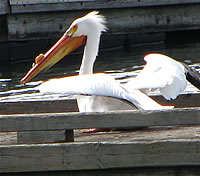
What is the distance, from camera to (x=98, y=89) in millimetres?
4473

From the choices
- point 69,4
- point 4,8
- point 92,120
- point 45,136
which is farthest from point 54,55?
point 69,4

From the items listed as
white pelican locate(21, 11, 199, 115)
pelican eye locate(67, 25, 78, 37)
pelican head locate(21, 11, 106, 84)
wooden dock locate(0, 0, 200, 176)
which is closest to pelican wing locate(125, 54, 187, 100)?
white pelican locate(21, 11, 199, 115)

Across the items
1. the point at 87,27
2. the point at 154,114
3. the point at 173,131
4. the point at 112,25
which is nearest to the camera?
the point at 154,114

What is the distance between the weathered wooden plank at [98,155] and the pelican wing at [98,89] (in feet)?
3.01

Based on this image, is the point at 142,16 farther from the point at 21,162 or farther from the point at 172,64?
the point at 21,162

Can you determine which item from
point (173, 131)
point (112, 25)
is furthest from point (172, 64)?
point (112, 25)

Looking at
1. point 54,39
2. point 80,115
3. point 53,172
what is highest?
point 80,115

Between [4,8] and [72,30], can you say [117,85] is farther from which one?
[4,8]

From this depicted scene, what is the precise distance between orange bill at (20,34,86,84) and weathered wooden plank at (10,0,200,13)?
254 inches

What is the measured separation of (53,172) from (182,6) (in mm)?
10206

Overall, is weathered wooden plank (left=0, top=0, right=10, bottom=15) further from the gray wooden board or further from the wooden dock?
the wooden dock

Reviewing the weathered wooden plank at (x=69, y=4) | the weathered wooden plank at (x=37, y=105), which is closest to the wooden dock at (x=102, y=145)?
the weathered wooden plank at (x=37, y=105)

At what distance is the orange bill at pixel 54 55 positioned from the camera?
5789 millimetres

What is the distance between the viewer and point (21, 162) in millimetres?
3541
